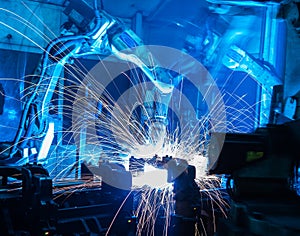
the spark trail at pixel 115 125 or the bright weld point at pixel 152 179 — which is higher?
the spark trail at pixel 115 125

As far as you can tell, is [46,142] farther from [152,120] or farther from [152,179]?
[152,179]

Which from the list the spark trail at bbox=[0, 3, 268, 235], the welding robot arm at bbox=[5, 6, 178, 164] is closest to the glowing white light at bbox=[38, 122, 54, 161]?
the welding robot arm at bbox=[5, 6, 178, 164]

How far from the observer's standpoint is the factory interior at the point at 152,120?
2100mm

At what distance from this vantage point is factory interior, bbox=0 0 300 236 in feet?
6.89

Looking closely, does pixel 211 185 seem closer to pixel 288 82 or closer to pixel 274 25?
pixel 288 82

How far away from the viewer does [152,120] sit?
4.69 meters

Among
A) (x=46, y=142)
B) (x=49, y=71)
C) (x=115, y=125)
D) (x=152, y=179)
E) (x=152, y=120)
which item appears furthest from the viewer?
(x=115, y=125)

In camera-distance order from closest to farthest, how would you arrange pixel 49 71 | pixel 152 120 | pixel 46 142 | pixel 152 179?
pixel 152 179 < pixel 49 71 < pixel 46 142 < pixel 152 120

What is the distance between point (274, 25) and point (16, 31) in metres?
4.71

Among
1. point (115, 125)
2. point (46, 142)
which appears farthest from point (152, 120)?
point (115, 125)

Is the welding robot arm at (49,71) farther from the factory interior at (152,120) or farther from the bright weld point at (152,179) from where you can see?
the bright weld point at (152,179)

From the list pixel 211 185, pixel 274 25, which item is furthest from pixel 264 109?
pixel 211 185

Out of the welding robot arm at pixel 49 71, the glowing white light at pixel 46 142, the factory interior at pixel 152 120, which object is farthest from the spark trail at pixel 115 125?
the welding robot arm at pixel 49 71

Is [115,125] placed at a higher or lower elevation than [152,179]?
higher
